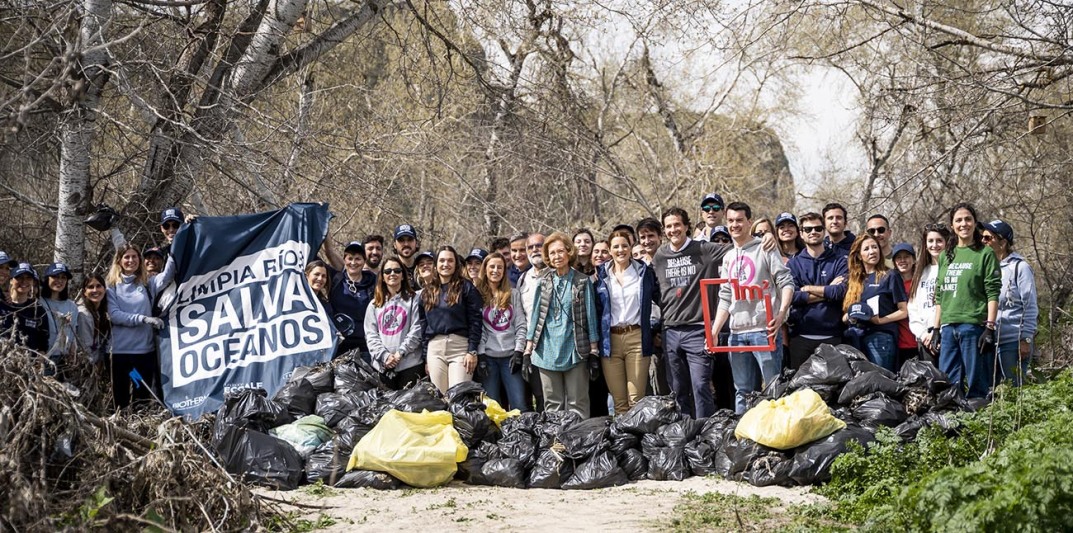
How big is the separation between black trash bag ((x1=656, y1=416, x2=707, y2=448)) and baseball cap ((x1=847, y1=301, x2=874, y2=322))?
1.63 metres

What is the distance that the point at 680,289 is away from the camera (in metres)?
8.61

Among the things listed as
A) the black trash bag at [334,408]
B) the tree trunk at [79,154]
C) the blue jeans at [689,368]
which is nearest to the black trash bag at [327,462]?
the black trash bag at [334,408]

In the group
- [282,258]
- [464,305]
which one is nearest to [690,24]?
[464,305]

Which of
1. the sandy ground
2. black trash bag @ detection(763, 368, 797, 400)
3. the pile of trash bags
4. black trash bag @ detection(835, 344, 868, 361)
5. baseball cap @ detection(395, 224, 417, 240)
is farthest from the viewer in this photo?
baseball cap @ detection(395, 224, 417, 240)

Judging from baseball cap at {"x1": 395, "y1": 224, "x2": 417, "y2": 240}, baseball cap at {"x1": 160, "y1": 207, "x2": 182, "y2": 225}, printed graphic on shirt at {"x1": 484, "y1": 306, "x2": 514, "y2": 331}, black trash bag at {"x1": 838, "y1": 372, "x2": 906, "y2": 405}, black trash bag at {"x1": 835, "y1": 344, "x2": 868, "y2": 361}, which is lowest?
black trash bag at {"x1": 838, "y1": 372, "x2": 906, "y2": 405}

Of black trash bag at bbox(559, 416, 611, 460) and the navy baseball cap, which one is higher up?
the navy baseball cap

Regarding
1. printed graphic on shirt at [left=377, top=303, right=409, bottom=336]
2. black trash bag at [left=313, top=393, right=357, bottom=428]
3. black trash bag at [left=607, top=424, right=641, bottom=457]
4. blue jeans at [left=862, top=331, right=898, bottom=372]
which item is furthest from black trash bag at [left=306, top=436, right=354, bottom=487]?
blue jeans at [left=862, top=331, right=898, bottom=372]

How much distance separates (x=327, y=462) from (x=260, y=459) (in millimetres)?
460

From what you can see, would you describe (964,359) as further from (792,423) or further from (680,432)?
(680,432)

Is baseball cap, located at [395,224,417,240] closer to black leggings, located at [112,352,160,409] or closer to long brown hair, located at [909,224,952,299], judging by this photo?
black leggings, located at [112,352,160,409]

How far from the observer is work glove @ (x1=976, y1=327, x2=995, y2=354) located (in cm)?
812

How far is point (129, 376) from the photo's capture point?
9.02m

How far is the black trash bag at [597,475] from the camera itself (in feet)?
24.3

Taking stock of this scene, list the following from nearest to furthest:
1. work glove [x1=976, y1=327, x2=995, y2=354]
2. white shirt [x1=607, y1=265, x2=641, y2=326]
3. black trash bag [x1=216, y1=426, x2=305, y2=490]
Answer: black trash bag [x1=216, y1=426, x2=305, y2=490] < work glove [x1=976, y1=327, x2=995, y2=354] < white shirt [x1=607, y1=265, x2=641, y2=326]
